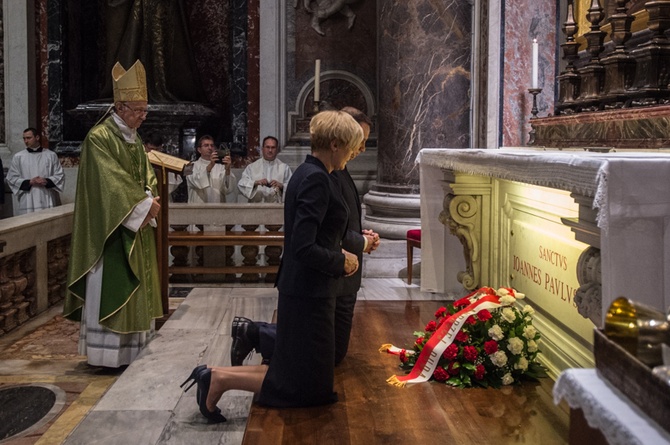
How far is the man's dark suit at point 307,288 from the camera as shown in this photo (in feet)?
10.2

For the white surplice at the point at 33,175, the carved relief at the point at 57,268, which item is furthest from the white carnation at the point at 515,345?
the white surplice at the point at 33,175

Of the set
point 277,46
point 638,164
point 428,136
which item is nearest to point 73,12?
point 277,46

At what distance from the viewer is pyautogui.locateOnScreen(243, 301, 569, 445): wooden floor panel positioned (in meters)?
3.05

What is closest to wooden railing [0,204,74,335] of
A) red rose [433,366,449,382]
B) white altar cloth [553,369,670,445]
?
red rose [433,366,449,382]

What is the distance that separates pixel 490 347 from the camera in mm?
3615

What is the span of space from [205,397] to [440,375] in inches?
41.5

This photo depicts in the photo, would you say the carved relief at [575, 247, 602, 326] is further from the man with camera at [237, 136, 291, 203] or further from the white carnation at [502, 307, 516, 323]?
the man with camera at [237, 136, 291, 203]

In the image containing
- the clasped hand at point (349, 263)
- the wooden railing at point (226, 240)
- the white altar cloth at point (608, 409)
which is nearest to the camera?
the white altar cloth at point (608, 409)

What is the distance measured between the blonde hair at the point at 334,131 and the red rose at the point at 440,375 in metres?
1.14

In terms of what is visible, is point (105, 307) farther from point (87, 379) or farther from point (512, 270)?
point (512, 270)

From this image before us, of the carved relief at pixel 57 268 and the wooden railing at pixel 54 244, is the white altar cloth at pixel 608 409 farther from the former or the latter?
the carved relief at pixel 57 268

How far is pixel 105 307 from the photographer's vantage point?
513 cm

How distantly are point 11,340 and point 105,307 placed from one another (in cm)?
112

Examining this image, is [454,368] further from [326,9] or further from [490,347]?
[326,9]
